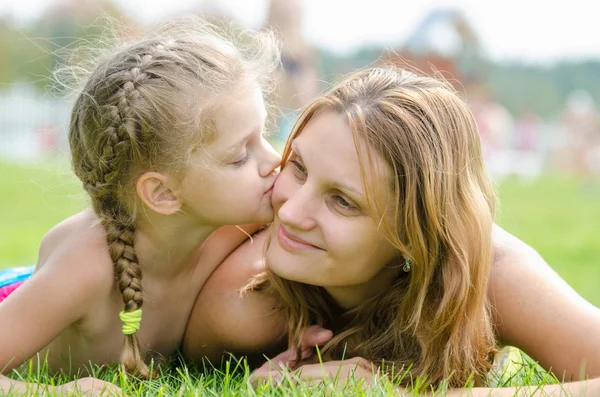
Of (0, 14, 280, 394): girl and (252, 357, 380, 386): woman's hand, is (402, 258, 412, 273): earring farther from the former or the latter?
(0, 14, 280, 394): girl

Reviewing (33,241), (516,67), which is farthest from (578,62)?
(33,241)

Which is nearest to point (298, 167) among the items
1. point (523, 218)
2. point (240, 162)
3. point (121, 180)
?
point (240, 162)

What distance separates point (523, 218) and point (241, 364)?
25.0 ft

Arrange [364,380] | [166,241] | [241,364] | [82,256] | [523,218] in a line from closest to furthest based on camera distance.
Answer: [364,380] < [82,256] < [166,241] < [241,364] < [523,218]

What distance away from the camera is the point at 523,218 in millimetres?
10219

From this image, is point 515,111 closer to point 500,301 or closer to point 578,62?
point 578,62

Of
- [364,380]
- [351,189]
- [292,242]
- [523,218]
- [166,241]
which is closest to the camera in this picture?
[364,380]

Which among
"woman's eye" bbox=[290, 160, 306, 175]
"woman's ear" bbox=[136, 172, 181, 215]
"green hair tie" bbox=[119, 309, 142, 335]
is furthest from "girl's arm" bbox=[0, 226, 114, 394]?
"woman's eye" bbox=[290, 160, 306, 175]

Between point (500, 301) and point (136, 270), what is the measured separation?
46.8 inches

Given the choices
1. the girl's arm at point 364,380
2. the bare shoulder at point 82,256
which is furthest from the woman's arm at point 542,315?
the bare shoulder at point 82,256

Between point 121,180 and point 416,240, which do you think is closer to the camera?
point 416,240

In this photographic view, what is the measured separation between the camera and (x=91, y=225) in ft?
9.80

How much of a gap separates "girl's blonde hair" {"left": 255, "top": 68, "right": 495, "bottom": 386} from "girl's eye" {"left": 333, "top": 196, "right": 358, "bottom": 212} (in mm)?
74

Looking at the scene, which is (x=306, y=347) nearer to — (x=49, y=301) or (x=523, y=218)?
(x=49, y=301)
